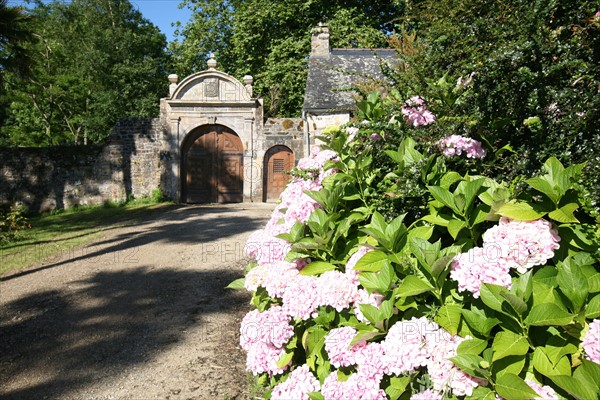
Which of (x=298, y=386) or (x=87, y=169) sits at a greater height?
(x=87, y=169)

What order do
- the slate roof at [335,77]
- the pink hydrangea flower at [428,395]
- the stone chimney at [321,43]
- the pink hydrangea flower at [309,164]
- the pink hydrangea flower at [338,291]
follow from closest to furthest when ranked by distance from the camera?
the pink hydrangea flower at [428,395] < the pink hydrangea flower at [338,291] < the pink hydrangea flower at [309,164] < the slate roof at [335,77] < the stone chimney at [321,43]

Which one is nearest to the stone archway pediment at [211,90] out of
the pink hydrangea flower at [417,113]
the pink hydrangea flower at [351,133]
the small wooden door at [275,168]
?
the small wooden door at [275,168]

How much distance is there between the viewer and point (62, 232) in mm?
12453

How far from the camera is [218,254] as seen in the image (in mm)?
8164

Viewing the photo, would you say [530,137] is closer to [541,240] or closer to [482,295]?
[541,240]

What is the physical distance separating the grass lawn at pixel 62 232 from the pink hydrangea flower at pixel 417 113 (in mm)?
8052

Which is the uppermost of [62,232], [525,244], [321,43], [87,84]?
[87,84]

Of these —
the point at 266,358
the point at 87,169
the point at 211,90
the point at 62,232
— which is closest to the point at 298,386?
the point at 266,358

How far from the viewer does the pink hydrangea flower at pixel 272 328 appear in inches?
80.1

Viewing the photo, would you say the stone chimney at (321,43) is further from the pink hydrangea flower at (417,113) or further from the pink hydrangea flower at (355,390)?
the pink hydrangea flower at (355,390)

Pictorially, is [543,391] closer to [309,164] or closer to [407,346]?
[407,346]

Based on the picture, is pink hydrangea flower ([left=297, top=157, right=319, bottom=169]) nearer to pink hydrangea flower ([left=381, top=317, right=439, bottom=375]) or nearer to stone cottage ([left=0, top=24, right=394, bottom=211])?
pink hydrangea flower ([left=381, top=317, right=439, bottom=375])

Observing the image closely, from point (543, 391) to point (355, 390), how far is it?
2.02 ft

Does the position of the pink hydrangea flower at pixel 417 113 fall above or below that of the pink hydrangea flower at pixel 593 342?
above
